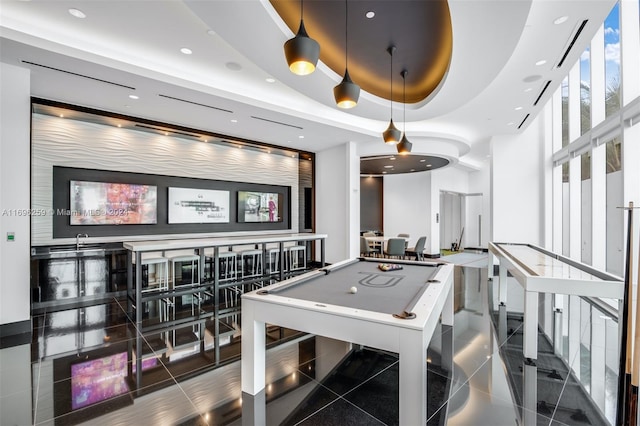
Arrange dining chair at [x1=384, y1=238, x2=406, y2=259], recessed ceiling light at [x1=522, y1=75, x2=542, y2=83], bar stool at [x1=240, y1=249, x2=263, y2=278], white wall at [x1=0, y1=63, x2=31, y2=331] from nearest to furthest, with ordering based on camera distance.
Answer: white wall at [x1=0, y1=63, x2=31, y2=331] < recessed ceiling light at [x1=522, y1=75, x2=542, y2=83] < bar stool at [x1=240, y1=249, x2=263, y2=278] < dining chair at [x1=384, y1=238, x2=406, y2=259]

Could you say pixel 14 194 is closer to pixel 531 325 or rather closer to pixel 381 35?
pixel 381 35

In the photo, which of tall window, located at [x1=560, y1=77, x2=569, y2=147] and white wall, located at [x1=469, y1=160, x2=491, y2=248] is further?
white wall, located at [x1=469, y1=160, x2=491, y2=248]

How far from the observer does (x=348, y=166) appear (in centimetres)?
789

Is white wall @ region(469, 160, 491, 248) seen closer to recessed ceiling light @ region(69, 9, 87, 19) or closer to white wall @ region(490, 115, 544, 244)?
white wall @ region(490, 115, 544, 244)

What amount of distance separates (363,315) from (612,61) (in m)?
5.53

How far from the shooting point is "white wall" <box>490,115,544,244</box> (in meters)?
7.63

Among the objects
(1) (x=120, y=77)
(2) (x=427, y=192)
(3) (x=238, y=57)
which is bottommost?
(2) (x=427, y=192)

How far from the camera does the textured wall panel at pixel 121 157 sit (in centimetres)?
508

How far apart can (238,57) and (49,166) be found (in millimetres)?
3847

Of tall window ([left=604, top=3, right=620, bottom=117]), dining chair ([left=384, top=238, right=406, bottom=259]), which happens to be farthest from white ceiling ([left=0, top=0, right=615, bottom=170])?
dining chair ([left=384, top=238, right=406, bottom=259])

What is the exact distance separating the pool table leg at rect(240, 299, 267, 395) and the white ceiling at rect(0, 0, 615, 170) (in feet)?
8.79

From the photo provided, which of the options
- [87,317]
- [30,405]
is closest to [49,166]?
[87,317]

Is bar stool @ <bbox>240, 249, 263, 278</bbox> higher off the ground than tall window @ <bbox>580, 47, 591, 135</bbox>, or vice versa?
tall window @ <bbox>580, 47, 591, 135</bbox>

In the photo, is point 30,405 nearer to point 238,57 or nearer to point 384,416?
point 384,416
